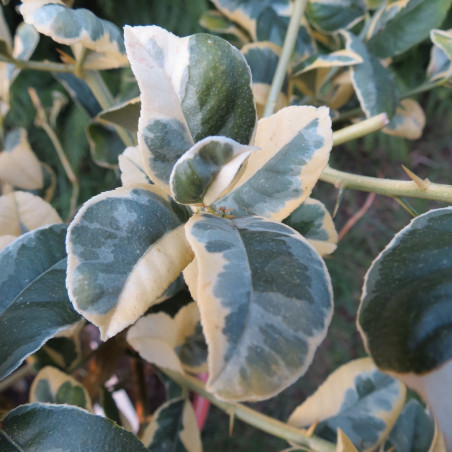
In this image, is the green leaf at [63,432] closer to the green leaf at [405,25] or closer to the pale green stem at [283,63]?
the pale green stem at [283,63]

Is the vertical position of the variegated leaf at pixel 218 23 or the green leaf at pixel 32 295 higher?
the variegated leaf at pixel 218 23

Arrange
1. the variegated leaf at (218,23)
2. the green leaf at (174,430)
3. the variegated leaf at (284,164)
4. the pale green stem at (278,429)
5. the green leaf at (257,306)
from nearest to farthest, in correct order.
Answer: the green leaf at (257,306) → the variegated leaf at (284,164) → the pale green stem at (278,429) → the green leaf at (174,430) → the variegated leaf at (218,23)

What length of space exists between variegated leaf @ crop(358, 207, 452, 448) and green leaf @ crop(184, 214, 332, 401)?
0.03m

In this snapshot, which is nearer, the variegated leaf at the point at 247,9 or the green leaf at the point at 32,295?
the green leaf at the point at 32,295

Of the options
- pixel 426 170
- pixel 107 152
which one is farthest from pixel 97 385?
pixel 426 170

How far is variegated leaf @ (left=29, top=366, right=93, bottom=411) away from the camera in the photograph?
466mm

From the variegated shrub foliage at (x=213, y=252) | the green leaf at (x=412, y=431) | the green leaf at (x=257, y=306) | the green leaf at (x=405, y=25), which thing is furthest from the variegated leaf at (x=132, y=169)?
the green leaf at (x=412, y=431)

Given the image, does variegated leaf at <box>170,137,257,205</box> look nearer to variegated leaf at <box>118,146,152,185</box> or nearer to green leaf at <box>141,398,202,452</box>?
variegated leaf at <box>118,146,152,185</box>

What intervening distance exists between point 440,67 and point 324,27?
0.54ft

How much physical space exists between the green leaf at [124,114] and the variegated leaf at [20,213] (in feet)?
0.36

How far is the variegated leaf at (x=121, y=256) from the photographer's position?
0.80 feet

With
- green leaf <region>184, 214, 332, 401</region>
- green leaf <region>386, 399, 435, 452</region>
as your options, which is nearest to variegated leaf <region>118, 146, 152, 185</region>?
green leaf <region>184, 214, 332, 401</region>

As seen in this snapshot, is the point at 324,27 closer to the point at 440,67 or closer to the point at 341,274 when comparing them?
the point at 440,67

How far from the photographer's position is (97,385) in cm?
61
